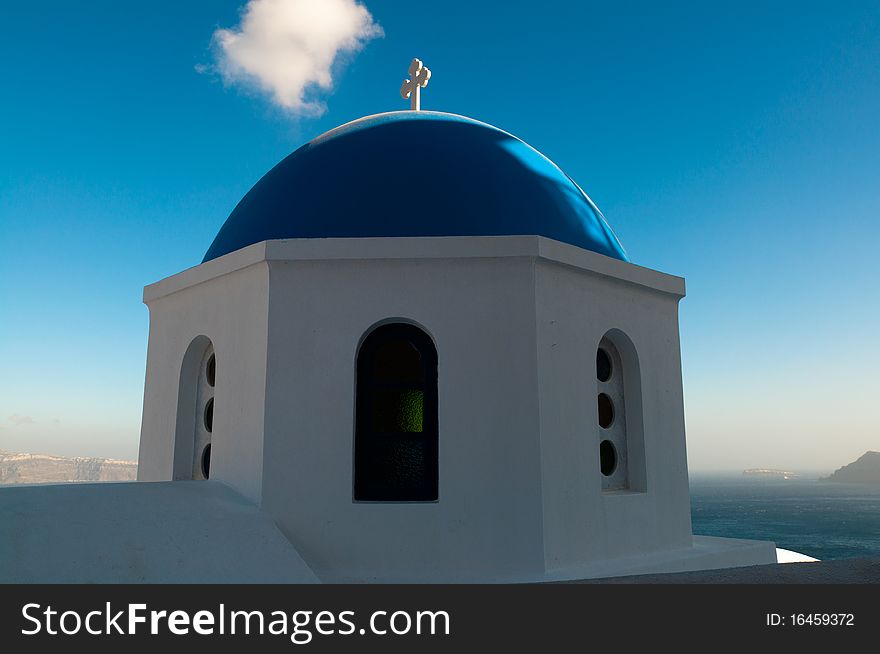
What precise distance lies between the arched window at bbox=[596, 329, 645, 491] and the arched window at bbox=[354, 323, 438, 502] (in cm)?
186

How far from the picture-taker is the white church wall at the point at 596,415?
6.06 m

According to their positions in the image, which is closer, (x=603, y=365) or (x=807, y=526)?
(x=603, y=365)

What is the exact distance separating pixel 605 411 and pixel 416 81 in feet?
16.1

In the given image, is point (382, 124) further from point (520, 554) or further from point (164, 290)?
point (520, 554)

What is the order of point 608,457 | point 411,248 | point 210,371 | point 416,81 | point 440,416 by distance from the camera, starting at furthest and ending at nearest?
point 416,81
point 210,371
point 608,457
point 411,248
point 440,416

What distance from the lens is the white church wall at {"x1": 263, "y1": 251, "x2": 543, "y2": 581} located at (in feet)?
19.2

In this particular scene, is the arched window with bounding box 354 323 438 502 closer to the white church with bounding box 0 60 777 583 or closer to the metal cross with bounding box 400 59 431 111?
the white church with bounding box 0 60 777 583

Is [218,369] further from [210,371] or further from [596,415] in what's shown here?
[596,415]

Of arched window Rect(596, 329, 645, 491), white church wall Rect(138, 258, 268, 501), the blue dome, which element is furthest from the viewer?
arched window Rect(596, 329, 645, 491)

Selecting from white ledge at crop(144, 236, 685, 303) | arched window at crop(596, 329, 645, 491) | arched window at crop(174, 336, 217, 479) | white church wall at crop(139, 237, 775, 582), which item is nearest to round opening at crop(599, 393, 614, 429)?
arched window at crop(596, 329, 645, 491)

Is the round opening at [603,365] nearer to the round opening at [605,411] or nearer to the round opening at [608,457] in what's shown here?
the round opening at [605,411]

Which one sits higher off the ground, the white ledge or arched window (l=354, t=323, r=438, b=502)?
the white ledge

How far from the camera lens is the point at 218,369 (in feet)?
21.9

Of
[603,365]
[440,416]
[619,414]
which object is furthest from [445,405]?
[619,414]
